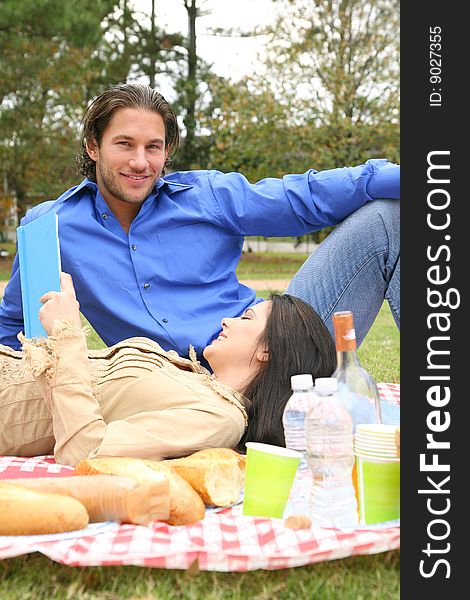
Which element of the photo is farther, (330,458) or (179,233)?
(179,233)

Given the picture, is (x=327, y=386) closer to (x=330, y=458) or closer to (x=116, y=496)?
(x=330, y=458)

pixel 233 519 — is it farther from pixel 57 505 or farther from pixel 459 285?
pixel 459 285

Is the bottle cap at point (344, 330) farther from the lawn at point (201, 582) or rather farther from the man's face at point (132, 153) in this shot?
the man's face at point (132, 153)

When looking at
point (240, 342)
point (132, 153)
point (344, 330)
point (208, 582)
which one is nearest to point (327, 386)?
point (344, 330)

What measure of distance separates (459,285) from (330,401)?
0.49 metres

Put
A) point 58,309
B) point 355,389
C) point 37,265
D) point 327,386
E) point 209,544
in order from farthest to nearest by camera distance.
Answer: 1. point 37,265
2. point 58,309
3. point 355,389
4. point 327,386
5. point 209,544

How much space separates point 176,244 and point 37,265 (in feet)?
2.56

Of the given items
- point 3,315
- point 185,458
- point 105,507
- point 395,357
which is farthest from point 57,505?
point 395,357

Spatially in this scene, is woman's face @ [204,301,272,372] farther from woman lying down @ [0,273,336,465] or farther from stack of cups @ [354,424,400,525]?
stack of cups @ [354,424,400,525]

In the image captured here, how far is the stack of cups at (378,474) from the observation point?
7.23 feet

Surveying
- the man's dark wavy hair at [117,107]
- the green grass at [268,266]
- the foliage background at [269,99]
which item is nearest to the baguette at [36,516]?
the man's dark wavy hair at [117,107]

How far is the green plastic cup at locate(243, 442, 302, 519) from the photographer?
2.28m

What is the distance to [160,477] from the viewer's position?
7.72ft

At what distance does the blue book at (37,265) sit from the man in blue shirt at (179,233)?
39cm
